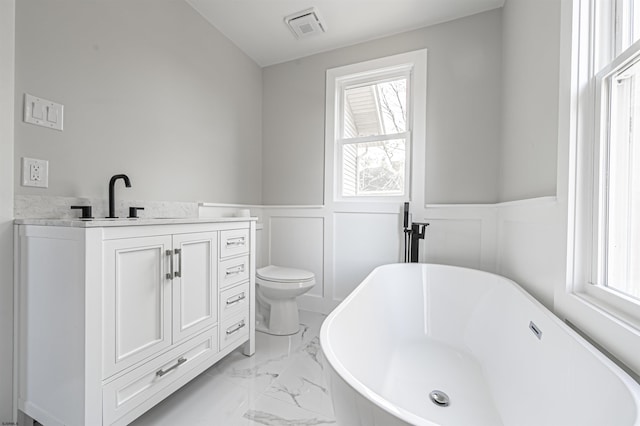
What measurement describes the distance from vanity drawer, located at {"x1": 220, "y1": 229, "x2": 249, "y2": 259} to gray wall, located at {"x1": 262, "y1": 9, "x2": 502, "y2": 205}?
93 cm

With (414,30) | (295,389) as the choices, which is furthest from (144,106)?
(414,30)

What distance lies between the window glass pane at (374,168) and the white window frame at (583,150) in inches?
51.7

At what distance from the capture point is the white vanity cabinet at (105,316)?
0.93 metres

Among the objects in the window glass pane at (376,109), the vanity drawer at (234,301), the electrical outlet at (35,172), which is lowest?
the vanity drawer at (234,301)

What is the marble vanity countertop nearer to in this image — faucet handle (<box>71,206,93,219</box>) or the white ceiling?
faucet handle (<box>71,206,93,219</box>)

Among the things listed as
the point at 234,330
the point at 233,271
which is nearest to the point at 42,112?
the point at 233,271

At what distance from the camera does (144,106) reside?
1.61 metres

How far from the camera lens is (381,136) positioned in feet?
7.70

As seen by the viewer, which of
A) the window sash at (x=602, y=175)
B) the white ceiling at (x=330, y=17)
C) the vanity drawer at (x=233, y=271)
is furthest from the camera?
the white ceiling at (x=330, y=17)

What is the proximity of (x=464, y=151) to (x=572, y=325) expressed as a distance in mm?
1438

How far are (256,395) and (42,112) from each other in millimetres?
1671

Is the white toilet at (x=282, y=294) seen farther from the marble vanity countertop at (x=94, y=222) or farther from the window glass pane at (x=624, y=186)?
the window glass pane at (x=624, y=186)

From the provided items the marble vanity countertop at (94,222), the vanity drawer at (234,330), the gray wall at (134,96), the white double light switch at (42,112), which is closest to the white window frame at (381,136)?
the gray wall at (134,96)

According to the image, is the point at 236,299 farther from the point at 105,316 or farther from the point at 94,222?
the point at 94,222
